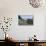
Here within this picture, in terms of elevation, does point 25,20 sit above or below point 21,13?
below

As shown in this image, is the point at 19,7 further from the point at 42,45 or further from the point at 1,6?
the point at 42,45

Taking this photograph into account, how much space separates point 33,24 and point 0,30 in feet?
4.18

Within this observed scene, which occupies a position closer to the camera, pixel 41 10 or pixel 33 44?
pixel 33 44

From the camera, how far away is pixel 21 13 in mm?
4859

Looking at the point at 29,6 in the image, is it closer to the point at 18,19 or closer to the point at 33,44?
the point at 18,19

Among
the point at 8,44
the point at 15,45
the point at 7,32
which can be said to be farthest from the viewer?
the point at 7,32

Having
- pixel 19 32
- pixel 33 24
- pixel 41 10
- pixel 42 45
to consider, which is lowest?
pixel 42 45

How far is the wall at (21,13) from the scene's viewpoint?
484cm

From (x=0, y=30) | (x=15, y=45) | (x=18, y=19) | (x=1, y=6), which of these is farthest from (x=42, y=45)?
(x=1, y=6)

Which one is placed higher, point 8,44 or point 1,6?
point 1,6

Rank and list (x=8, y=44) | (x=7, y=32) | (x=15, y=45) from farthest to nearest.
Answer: (x=7, y=32) → (x=8, y=44) → (x=15, y=45)

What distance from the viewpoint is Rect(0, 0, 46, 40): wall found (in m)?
4.84

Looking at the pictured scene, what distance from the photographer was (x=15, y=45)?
386cm

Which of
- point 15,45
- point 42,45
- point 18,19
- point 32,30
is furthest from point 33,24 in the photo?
point 15,45
